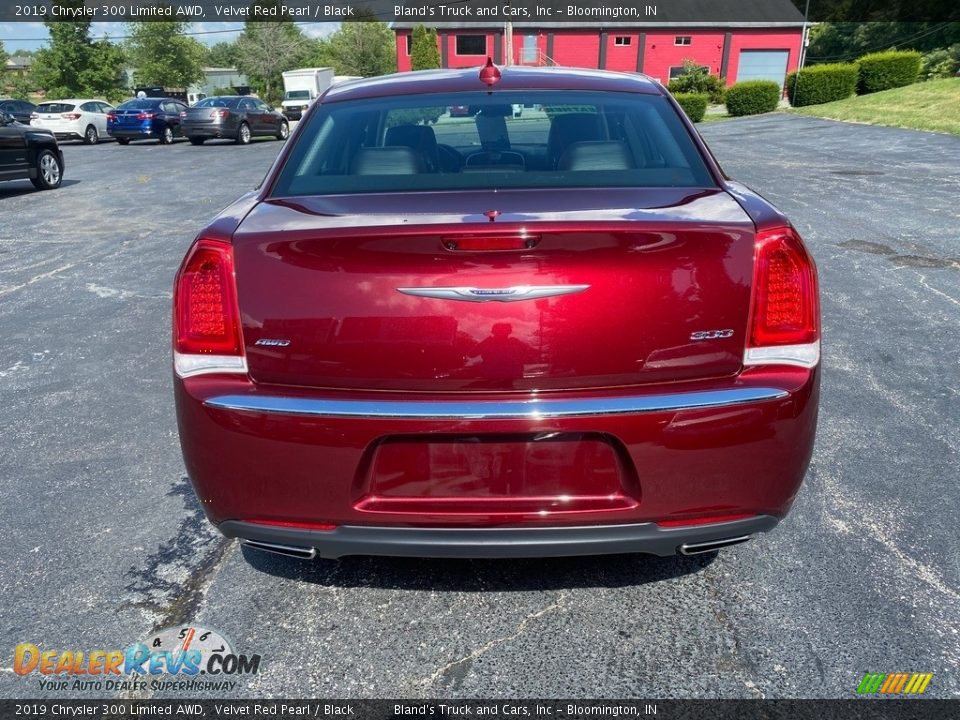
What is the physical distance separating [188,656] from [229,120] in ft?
78.5

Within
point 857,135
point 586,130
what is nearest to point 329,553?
point 586,130

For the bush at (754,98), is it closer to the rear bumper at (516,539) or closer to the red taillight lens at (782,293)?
the red taillight lens at (782,293)

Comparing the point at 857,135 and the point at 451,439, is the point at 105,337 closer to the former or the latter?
the point at 451,439

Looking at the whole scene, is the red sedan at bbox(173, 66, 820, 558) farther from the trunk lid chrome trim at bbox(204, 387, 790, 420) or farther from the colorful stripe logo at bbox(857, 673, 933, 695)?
the colorful stripe logo at bbox(857, 673, 933, 695)

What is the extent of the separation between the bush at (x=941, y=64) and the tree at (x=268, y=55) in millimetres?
51713

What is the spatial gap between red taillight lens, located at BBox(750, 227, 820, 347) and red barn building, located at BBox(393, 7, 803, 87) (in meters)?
47.7

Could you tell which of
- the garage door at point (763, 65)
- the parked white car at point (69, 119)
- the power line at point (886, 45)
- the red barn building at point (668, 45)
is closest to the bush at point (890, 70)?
the power line at point (886, 45)

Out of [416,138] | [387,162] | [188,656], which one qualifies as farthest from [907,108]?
[188,656]

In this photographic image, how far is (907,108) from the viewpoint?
76.3ft

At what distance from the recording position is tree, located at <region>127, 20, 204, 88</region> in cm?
6169

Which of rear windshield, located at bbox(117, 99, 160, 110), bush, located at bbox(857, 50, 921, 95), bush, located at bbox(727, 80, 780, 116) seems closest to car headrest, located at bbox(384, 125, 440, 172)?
rear windshield, located at bbox(117, 99, 160, 110)

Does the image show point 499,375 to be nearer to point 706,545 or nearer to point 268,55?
point 706,545

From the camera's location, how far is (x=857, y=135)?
63.2ft

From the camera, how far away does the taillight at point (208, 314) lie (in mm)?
2129
